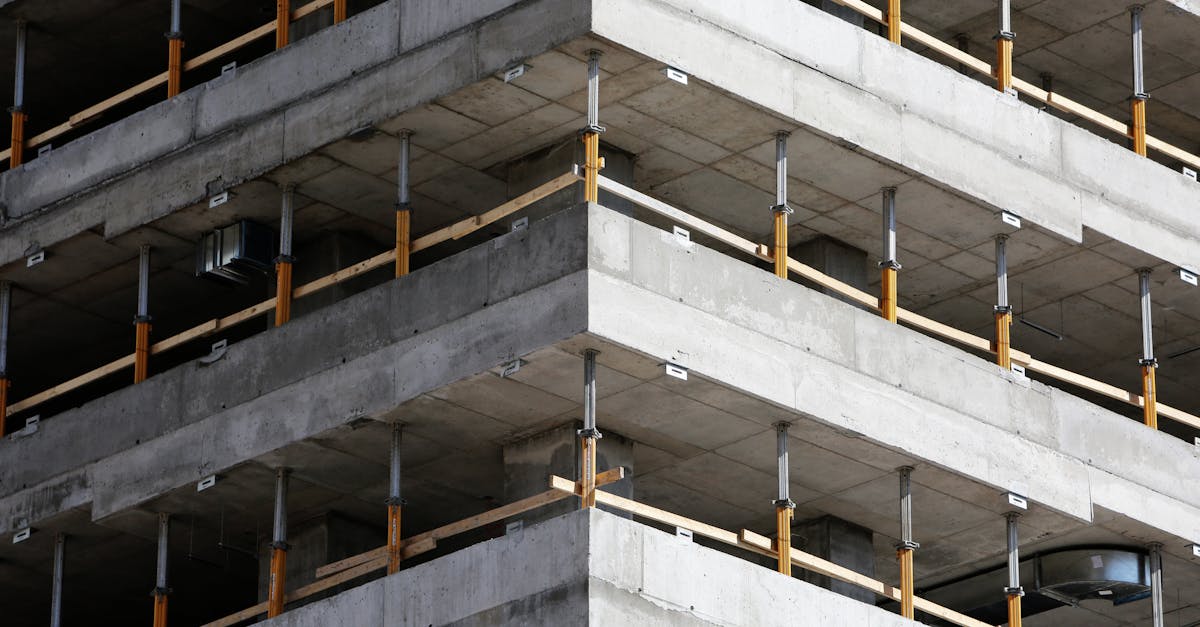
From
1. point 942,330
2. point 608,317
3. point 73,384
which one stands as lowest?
point 608,317

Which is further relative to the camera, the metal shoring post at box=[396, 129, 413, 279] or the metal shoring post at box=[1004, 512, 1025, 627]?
the metal shoring post at box=[1004, 512, 1025, 627]

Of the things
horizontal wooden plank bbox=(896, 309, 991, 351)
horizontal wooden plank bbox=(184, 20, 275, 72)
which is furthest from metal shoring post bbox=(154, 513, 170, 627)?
horizontal wooden plank bbox=(896, 309, 991, 351)

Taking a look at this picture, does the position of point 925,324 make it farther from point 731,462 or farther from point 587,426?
point 587,426

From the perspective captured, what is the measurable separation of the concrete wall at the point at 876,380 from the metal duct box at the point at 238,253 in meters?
6.62

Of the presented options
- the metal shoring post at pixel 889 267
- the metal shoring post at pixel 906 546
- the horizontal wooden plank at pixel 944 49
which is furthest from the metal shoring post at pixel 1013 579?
the horizontal wooden plank at pixel 944 49

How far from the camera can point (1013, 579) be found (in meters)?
45.0

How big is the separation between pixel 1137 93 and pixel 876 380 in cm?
784

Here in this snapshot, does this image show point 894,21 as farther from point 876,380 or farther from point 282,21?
point 282,21

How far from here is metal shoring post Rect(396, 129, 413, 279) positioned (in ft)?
145

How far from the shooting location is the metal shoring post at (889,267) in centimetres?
4500

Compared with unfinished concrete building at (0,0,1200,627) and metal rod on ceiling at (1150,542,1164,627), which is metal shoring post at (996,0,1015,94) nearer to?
unfinished concrete building at (0,0,1200,627)

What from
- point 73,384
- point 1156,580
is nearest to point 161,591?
point 73,384

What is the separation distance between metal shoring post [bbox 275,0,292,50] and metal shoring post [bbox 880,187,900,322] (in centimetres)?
843

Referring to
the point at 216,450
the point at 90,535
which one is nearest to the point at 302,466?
the point at 216,450
